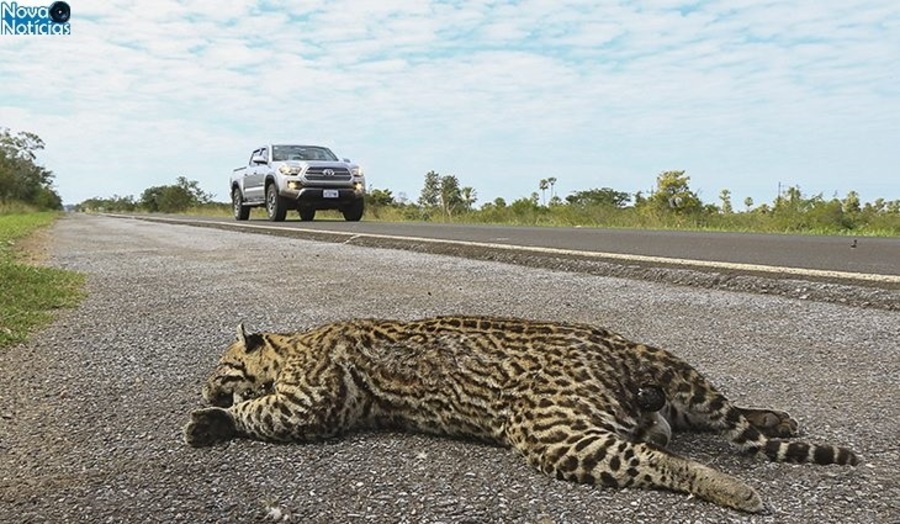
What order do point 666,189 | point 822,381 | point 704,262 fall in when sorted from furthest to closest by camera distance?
point 666,189 < point 704,262 < point 822,381

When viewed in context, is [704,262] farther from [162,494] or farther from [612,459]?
[162,494]

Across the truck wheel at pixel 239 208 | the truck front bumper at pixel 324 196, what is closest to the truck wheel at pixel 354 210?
the truck front bumper at pixel 324 196

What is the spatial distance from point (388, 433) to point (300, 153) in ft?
75.0

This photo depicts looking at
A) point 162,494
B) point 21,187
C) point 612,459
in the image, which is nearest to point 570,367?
point 612,459

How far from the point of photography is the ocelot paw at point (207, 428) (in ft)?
11.1

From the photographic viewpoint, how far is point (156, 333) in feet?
19.6

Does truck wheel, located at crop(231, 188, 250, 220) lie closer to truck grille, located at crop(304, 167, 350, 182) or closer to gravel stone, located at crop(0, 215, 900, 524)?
truck grille, located at crop(304, 167, 350, 182)

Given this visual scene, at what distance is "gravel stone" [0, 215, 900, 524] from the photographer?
2.67m

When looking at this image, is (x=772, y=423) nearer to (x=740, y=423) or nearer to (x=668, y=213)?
(x=740, y=423)

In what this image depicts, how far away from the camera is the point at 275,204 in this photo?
25.4m

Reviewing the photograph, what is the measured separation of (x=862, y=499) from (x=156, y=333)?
4.82 meters

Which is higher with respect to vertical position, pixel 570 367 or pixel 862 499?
pixel 570 367

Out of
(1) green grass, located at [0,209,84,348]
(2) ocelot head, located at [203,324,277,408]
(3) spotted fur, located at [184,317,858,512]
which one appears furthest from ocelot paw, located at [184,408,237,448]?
(1) green grass, located at [0,209,84,348]

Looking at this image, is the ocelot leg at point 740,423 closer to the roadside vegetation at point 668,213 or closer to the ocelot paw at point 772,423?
the ocelot paw at point 772,423
